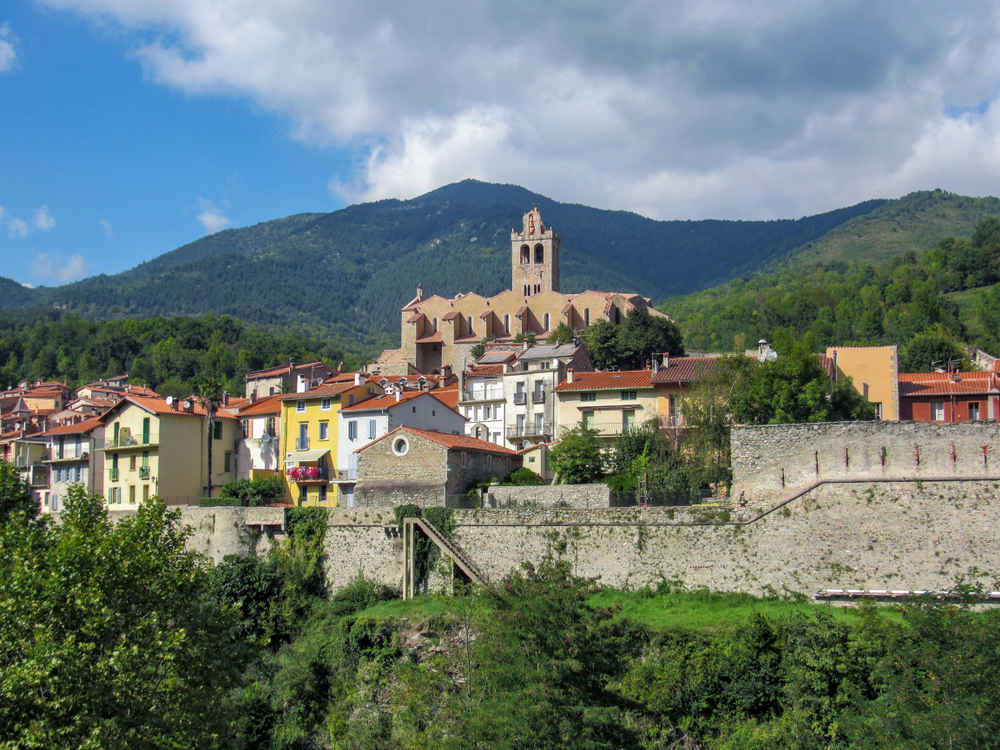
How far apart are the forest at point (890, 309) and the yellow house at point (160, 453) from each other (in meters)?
48.3

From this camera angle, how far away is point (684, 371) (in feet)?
178

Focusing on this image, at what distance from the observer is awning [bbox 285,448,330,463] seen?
52.9 metres

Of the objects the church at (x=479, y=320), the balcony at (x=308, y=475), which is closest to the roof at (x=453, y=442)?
the balcony at (x=308, y=475)

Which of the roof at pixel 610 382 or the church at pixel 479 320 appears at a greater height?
the church at pixel 479 320

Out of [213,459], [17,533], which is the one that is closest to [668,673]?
[17,533]

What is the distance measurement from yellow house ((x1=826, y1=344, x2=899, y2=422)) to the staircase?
22.0 m

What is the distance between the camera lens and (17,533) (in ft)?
95.5

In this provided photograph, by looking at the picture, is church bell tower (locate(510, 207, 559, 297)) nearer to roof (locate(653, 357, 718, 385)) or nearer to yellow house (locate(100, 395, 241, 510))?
roof (locate(653, 357, 718, 385))

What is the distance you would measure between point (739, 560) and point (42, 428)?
5424cm

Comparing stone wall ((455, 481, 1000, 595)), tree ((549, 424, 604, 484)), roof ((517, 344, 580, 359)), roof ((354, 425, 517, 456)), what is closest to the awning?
roof ((354, 425, 517, 456))

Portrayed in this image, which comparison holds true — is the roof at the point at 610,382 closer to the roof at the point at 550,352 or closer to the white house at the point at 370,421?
the roof at the point at 550,352

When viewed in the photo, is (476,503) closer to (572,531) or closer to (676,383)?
(572,531)

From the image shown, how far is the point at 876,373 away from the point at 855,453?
1701cm

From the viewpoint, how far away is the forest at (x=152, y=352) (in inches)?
4936
